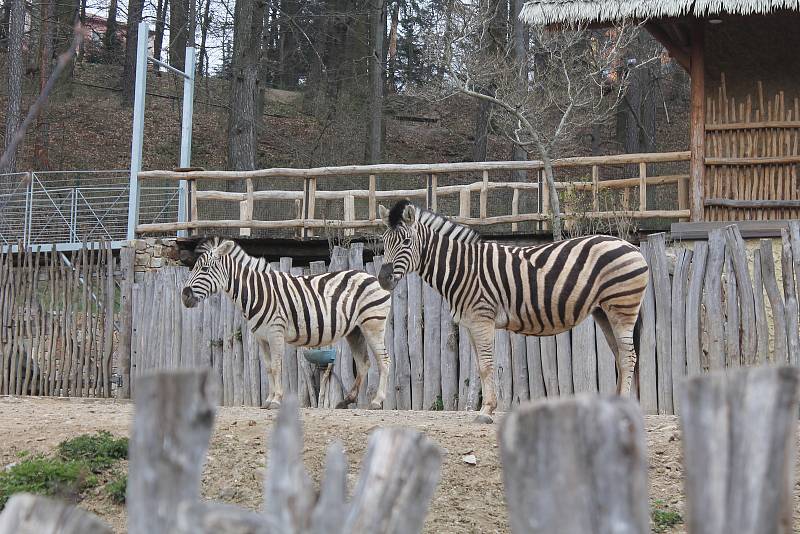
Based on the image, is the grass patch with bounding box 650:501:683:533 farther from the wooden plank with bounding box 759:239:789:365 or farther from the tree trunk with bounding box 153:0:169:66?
the tree trunk with bounding box 153:0:169:66

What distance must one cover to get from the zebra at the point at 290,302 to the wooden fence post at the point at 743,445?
840 cm

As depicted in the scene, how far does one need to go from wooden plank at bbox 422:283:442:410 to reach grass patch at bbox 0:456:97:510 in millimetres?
4645

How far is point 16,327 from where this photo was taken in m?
13.6

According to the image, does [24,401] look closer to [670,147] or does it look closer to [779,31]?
[779,31]

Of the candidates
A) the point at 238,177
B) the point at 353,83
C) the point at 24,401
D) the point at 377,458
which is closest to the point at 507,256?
the point at 24,401

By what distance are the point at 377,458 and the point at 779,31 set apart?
12.7 meters

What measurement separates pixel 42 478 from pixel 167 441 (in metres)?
5.38

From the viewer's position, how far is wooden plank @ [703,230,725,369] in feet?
31.1

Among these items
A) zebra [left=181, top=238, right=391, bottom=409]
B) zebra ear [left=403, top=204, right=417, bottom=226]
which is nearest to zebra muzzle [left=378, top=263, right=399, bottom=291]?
zebra ear [left=403, top=204, right=417, bottom=226]

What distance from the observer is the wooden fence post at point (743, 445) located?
190cm

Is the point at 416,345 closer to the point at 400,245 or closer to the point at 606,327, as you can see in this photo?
the point at 400,245

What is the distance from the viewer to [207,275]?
34.3 ft

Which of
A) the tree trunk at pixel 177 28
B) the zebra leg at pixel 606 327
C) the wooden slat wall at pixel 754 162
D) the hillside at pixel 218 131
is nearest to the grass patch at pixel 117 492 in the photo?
the zebra leg at pixel 606 327

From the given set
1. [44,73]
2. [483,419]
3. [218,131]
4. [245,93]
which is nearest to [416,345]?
[483,419]
